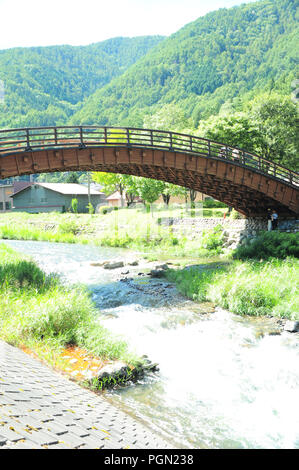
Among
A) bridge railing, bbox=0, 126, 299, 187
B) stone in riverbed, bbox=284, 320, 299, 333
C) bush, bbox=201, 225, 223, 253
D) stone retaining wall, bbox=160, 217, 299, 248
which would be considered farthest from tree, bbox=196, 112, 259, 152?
stone in riverbed, bbox=284, 320, 299, 333

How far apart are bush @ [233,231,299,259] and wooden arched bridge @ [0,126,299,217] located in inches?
166

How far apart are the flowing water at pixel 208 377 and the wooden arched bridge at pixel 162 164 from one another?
8.70 m

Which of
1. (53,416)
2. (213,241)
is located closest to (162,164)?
(213,241)

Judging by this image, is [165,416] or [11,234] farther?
[11,234]

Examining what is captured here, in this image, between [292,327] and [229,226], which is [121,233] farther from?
[292,327]

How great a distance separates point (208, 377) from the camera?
8930 millimetres

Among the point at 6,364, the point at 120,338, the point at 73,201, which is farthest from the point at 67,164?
the point at 73,201

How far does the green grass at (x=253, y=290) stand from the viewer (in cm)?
1396

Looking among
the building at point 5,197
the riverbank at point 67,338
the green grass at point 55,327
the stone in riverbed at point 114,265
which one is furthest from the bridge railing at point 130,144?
the building at point 5,197

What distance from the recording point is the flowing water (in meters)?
6.78
